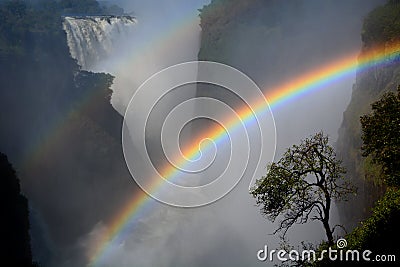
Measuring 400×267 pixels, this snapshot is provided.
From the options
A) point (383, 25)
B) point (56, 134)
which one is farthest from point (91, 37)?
point (383, 25)

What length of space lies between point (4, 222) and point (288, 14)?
36.3m

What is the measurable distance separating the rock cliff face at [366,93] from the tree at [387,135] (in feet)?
27.2

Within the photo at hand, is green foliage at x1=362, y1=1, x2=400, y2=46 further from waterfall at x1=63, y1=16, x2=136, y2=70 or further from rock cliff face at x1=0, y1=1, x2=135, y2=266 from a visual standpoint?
waterfall at x1=63, y1=16, x2=136, y2=70

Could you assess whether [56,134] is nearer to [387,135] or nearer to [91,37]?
[91,37]

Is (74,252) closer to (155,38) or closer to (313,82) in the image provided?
(313,82)

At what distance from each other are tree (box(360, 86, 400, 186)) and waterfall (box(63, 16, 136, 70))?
37080 millimetres

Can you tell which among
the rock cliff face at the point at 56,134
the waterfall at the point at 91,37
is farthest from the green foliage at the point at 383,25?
the waterfall at the point at 91,37

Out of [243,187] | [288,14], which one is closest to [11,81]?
[243,187]

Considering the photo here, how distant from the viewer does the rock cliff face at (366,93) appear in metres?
21.5

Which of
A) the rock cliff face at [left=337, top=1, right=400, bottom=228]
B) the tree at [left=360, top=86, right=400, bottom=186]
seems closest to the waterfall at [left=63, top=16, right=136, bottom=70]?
the rock cliff face at [left=337, top=1, right=400, bottom=228]

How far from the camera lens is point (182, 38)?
60.6 meters

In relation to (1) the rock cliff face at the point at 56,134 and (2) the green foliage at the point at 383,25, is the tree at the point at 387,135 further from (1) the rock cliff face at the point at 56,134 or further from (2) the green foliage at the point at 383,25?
(1) the rock cliff face at the point at 56,134

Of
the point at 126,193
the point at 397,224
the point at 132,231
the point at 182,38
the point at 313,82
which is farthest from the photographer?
the point at 182,38

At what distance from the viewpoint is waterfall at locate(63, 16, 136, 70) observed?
141 ft
